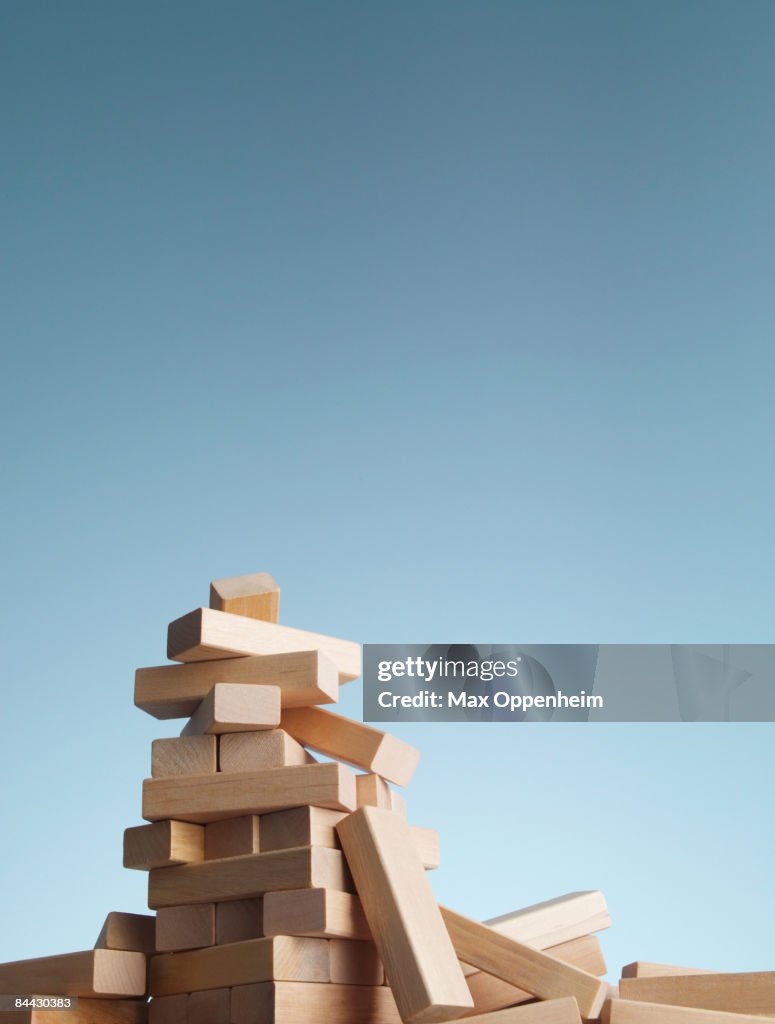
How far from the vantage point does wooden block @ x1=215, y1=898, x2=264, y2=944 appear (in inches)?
77.4

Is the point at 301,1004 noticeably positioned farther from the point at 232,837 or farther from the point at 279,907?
the point at 232,837

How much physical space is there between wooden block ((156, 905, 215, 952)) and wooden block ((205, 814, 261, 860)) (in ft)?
0.31

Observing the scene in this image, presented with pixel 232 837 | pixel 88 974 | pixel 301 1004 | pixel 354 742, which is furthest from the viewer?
Result: pixel 354 742

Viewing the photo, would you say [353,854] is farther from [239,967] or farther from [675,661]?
[675,661]

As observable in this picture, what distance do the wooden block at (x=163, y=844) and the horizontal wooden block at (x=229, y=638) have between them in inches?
Answer: 12.0

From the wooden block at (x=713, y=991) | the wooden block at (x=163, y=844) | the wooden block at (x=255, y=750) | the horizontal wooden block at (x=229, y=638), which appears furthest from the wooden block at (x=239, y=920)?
the wooden block at (x=713, y=991)

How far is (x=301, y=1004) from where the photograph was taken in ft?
6.06

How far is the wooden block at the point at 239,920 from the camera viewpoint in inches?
77.4

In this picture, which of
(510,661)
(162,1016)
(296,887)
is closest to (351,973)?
(296,887)

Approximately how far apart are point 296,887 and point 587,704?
2570 mm

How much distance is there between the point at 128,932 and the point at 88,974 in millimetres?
122

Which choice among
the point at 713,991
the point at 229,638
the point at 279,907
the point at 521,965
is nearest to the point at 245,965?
the point at 279,907

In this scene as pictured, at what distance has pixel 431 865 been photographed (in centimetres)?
224

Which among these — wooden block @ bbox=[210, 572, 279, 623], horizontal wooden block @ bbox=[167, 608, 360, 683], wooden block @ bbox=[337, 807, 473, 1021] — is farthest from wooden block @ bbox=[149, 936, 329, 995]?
wooden block @ bbox=[210, 572, 279, 623]
